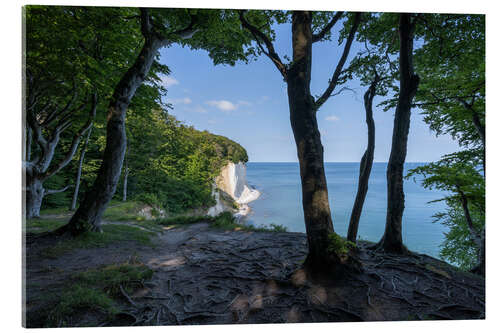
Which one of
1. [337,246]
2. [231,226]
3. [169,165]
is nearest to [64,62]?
[231,226]

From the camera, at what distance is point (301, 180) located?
2.24m

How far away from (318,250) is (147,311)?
186 centimetres

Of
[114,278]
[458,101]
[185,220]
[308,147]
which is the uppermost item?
[458,101]

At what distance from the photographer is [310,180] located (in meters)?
2.24

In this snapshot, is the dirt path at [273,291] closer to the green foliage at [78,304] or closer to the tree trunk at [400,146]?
the green foliage at [78,304]

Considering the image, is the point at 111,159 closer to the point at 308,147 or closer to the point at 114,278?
the point at 114,278

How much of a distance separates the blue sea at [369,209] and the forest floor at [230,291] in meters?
1.14

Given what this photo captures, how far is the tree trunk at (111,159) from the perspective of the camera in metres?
3.45

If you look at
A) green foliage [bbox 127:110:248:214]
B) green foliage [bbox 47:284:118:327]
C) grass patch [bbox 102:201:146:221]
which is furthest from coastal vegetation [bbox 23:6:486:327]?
green foliage [bbox 127:110:248:214]

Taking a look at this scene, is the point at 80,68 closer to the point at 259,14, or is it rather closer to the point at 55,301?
the point at 259,14

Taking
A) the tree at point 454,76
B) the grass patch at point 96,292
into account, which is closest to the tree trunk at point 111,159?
the grass patch at point 96,292

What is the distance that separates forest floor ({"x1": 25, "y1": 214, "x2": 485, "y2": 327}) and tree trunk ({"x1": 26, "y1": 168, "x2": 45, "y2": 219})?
2.82 metres

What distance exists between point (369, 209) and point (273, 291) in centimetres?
1475
